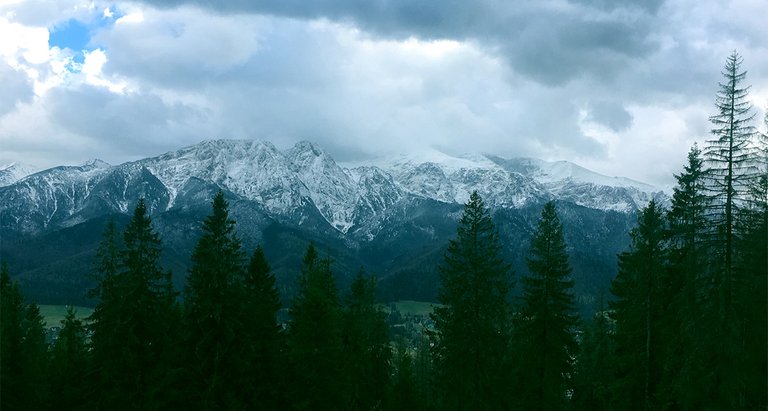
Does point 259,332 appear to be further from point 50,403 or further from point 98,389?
point 50,403

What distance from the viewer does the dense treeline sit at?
98.5ft

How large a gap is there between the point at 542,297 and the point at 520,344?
10.8ft

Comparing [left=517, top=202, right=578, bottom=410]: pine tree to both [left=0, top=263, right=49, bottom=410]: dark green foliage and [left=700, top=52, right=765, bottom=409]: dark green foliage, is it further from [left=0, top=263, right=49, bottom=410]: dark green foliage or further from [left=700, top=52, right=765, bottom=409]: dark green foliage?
[left=0, top=263, right=49, bottom=410]: dark green foliage

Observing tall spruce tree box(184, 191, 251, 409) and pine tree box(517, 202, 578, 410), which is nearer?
tall spruce tree box(184, 191, 251, 409)

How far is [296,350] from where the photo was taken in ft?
Result: 136

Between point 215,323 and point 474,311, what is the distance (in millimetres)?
15088

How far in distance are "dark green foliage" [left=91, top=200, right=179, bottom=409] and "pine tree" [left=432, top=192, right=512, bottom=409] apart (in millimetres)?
16401

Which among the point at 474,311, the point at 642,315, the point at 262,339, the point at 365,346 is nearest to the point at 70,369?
the point at 262,339

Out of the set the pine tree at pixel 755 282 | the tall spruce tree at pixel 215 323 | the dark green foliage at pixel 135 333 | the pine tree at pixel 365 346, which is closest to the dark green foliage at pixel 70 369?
the dark green foliage at pixel 135 333

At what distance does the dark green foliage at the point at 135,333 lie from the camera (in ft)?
112

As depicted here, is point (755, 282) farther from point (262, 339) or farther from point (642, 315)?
point (262, 339)

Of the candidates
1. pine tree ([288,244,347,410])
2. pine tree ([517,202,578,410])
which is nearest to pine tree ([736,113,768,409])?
pine tree ([517,202,578,410])

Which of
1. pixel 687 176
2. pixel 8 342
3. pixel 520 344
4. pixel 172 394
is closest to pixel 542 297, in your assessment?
pixel 520 344

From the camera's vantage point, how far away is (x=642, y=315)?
3694cm
